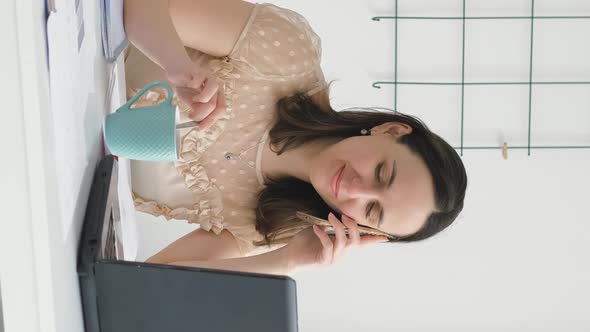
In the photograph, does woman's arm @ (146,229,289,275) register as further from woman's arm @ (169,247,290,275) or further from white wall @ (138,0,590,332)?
white wall @ (138,0,590,332)

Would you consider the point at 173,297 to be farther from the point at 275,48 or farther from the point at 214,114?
the point at 275,48

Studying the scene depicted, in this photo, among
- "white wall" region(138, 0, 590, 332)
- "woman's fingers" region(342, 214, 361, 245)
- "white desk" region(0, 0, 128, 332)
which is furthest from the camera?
"white wall" region(138, 0, 590, 332)

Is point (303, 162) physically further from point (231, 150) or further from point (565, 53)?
point (565, 53)

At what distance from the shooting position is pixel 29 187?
717 mm

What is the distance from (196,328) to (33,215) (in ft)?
0.89

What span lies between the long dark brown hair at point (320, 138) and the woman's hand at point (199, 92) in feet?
1.26

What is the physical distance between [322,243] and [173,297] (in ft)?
2.69

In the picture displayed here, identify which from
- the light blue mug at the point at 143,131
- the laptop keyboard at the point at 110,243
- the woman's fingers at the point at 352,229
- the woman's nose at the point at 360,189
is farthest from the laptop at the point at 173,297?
the woman's fingers at the point at 352,229

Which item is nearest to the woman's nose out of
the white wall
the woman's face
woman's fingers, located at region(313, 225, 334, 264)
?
the woman's face

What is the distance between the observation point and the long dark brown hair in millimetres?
1550

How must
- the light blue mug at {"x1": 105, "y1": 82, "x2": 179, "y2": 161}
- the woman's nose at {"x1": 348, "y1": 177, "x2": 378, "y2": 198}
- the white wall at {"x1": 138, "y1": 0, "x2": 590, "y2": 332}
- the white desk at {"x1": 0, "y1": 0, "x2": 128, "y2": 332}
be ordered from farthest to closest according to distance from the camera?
the white wall at {"x1": 138, "y1": 0, "x2": 590, "y2": 332}
the woman's nose at {"x1": 348, "y1": 177, "x2": 378, "y2": 198}
the light blue mug at {"x1": 105, "y1": 82, "x2": 179, "y2": 161}
the white desk at {"x1": 0, "y1": 0, "x2": 128, "y2": 332}

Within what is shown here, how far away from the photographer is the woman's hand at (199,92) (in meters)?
1.21

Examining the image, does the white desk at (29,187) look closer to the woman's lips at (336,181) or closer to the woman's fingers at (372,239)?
the woman's lips at (336,181)

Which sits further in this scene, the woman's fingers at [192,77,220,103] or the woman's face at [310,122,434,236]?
the woman's face at [310,122,434,236]
